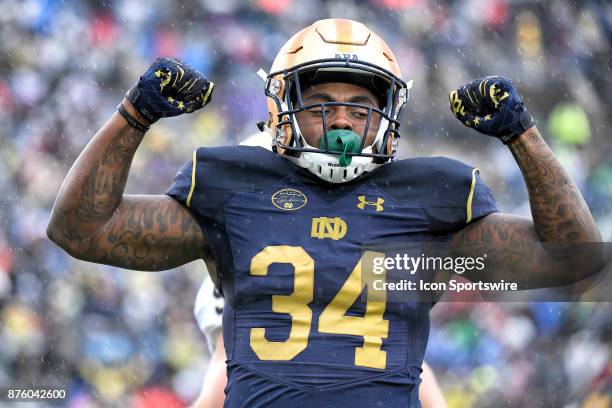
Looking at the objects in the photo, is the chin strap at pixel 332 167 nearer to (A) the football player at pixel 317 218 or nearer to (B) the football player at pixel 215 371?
(A) the football player at pixel 317 218

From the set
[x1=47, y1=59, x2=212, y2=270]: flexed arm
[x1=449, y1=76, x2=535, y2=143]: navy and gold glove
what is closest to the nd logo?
[x1=47, y1=59, x2=212, y2=270]: flexed arm

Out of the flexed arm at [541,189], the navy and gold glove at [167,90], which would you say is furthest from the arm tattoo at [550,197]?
the navy and gold glove at [167,90]

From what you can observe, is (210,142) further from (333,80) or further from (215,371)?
(333,80)

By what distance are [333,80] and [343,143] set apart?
0.93 ft

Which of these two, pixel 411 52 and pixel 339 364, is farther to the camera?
pixel 411 52

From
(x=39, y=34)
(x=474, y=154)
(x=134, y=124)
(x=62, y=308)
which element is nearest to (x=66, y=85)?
(x=39, y=34)

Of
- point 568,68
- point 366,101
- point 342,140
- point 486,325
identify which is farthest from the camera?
point 568,68

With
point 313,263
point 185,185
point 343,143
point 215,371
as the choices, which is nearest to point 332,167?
point 343,143

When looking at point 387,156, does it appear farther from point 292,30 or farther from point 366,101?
point 292,30

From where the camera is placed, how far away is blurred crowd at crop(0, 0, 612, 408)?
19.6ft

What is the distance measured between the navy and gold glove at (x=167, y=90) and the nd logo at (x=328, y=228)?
18.1 inches

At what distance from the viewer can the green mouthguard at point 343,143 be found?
8.72ft

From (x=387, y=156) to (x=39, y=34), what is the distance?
4535 millimetres

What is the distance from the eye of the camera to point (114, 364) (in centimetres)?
609
